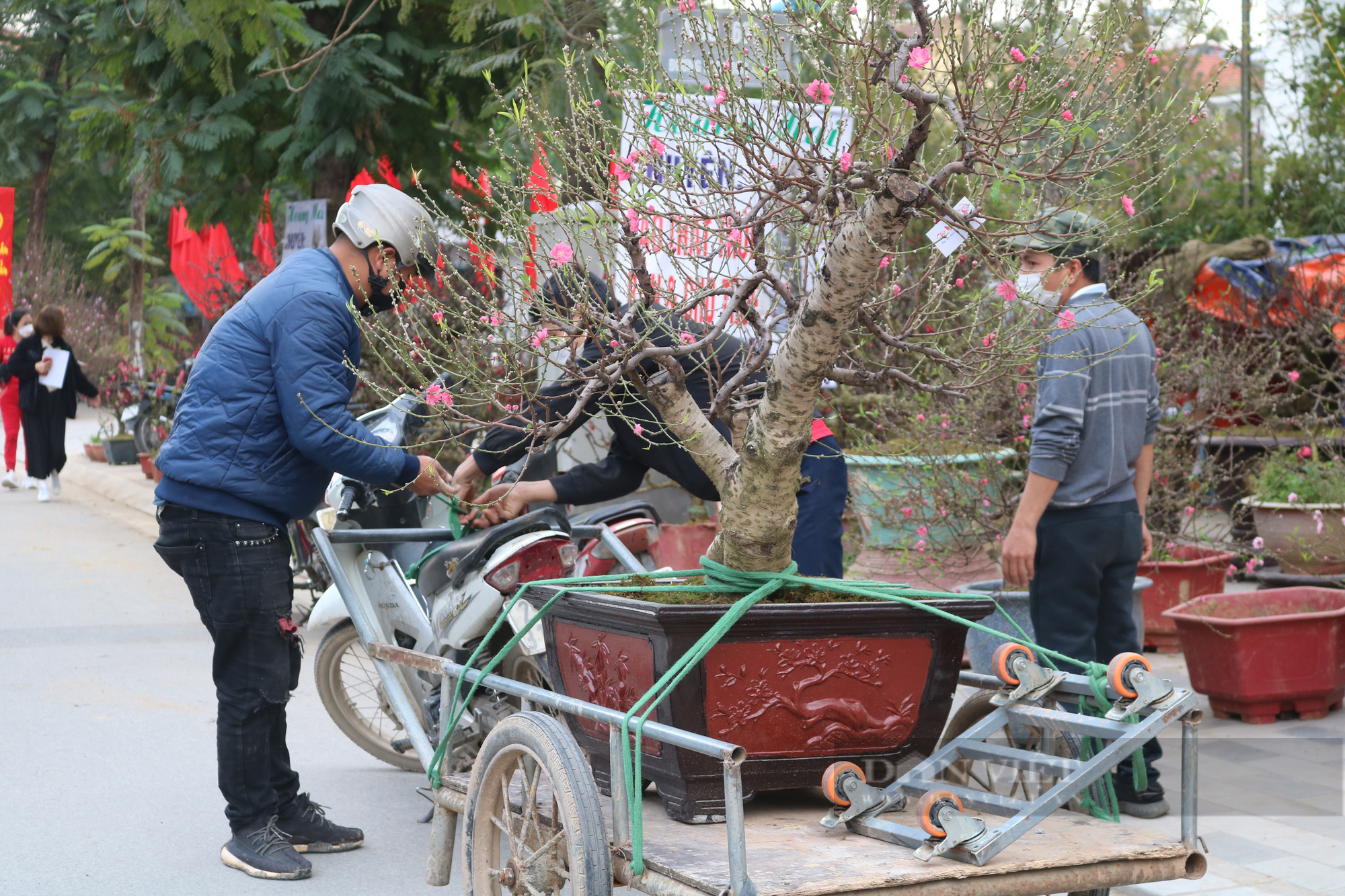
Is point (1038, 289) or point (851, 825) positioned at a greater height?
point (1038, 289)

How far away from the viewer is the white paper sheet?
1366 centimetres

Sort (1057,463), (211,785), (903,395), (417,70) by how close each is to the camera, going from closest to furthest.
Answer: (1057,463), (211,785), (903,395), (417,70)

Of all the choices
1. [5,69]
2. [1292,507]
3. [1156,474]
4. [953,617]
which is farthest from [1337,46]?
[5,69]

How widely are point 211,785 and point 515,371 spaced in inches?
109

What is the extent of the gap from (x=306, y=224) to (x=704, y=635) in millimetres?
7259

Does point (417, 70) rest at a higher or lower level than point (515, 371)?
higher

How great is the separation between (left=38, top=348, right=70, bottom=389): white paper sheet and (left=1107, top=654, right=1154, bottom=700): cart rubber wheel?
44.2 feet

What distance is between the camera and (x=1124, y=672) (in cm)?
245

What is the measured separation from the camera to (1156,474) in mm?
5953

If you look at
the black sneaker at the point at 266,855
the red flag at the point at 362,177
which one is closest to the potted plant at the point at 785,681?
the black sneaker at the point at 266,855

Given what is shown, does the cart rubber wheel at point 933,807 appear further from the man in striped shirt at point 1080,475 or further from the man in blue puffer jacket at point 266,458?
the man in blue puffer jacket at point 266,458

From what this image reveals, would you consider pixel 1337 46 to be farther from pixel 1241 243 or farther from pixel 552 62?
pixel 552 62

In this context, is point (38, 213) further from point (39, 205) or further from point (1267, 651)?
point (1267, 651)

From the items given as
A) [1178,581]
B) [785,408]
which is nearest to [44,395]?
[1178,581]
